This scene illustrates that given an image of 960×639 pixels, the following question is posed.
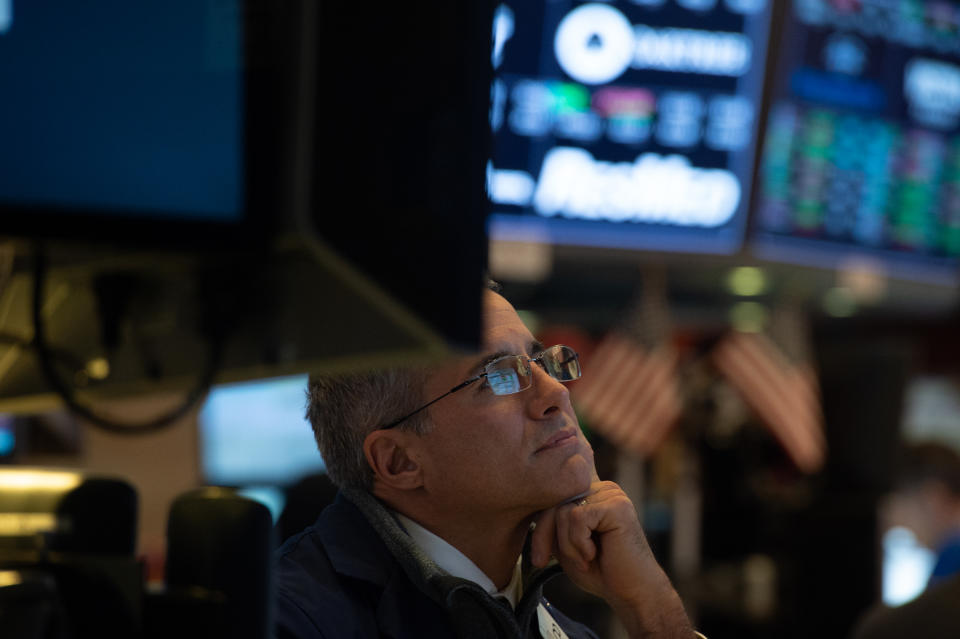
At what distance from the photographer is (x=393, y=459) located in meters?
1.58

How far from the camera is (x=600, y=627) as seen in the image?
4551 mm

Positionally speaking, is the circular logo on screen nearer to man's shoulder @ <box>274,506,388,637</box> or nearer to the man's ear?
the man's ear

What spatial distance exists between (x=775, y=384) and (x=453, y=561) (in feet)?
9.65

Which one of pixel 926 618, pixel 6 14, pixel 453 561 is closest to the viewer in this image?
pixel 6 14

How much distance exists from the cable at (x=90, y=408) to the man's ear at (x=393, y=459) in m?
0.80

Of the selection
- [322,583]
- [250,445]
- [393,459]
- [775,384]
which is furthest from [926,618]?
[250,445]

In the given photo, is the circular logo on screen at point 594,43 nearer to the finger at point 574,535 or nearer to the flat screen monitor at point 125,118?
the finger at point 574,535

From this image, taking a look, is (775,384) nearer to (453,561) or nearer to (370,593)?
(453,561)

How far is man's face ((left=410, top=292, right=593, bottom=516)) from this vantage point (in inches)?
60.3

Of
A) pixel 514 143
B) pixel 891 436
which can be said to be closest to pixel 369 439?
pixel 514 143

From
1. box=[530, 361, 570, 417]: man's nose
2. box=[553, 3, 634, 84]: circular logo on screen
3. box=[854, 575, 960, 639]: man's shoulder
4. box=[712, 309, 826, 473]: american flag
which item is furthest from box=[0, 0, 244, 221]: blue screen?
box=[712, 309, 826, 473]: american flag

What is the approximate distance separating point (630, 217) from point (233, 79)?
234 cm

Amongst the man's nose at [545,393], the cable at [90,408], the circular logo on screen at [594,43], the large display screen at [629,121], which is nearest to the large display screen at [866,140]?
the large display screen at [629,121]

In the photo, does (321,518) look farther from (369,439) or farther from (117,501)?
(117,501)
